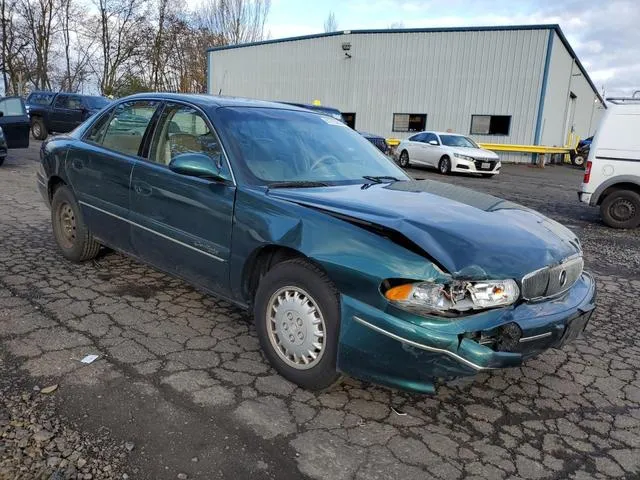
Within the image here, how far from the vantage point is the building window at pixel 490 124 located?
78.4ft

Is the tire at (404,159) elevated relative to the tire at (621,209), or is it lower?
elevated

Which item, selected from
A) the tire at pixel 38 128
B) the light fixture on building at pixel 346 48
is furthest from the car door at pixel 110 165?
the light fixture on building at pixel 346 48

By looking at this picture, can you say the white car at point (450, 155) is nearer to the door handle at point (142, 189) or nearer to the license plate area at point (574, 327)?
the door handle at point (142, 189)

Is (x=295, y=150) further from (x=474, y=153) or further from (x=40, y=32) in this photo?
(x=40, y=32)

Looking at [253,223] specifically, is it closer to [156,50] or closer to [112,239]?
[112,239]

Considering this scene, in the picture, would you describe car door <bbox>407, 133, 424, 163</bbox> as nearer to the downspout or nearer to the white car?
the white car

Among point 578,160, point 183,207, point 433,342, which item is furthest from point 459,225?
point 578,160

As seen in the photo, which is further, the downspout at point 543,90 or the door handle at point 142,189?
the downspout at point 543,90

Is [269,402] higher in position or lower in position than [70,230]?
lower

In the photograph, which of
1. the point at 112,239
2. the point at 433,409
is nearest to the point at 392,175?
the point at 433,409

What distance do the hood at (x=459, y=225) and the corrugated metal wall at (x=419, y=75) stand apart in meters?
22.1

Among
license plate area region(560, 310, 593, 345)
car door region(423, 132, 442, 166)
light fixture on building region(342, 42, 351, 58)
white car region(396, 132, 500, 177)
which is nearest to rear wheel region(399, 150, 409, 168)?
white car region(396, 132, 500, 177)

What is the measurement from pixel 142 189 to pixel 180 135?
19.0 inches

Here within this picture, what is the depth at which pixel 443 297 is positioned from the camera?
2.39 metres
